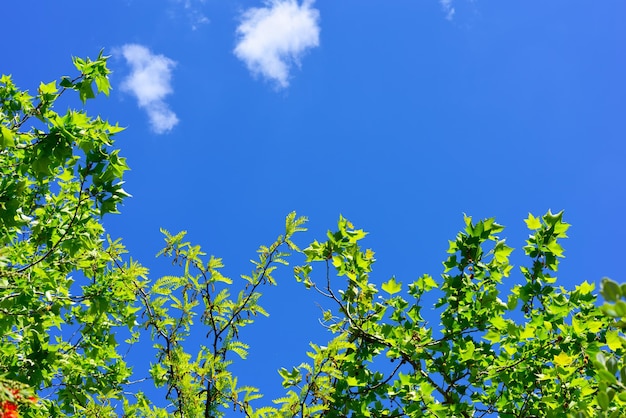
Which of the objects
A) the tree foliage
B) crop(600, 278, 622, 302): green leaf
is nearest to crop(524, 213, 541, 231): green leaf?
the tree foliage

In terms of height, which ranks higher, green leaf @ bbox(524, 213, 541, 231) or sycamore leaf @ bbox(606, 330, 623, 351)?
green leaf @ bbox(524, 213, 541, 231)

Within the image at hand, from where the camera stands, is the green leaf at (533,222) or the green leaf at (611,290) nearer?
the green leaf at (611,290)

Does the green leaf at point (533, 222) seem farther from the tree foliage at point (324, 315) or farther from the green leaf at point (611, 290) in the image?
the green leaf at point (611, 290)

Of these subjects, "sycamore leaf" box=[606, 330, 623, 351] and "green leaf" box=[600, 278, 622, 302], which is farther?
"sycamore leaf" box=[606, 330, 623, 351]

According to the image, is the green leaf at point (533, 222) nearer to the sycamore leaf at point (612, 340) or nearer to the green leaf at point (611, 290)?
the sycamore leaf at point (612, 340)

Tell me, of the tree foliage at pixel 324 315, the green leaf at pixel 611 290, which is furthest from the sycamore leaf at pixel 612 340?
the green leaf at pixel 611 290

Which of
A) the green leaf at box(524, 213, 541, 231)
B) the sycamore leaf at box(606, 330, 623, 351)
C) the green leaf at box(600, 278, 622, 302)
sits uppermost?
A: the green leaf at box(524, 213, 541, 231)

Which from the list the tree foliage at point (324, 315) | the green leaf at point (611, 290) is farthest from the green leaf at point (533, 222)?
the green leaf at point (611, 290)

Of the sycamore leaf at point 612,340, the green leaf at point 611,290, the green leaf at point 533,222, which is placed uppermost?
the green leaf at point 533,222

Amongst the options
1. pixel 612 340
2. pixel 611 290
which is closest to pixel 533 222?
pixel 612 340

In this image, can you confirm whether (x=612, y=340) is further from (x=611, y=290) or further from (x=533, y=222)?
(x=611, y=290)

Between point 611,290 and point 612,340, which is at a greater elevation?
point 612,340

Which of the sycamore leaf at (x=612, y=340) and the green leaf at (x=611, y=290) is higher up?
the sycamore leaf at (x=612, y=340)

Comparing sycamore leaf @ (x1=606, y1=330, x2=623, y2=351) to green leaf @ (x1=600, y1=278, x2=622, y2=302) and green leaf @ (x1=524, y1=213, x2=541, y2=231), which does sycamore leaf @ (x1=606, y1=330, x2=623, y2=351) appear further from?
green leaf @ (x1=600, y1=278, x2=622, y2=302)
